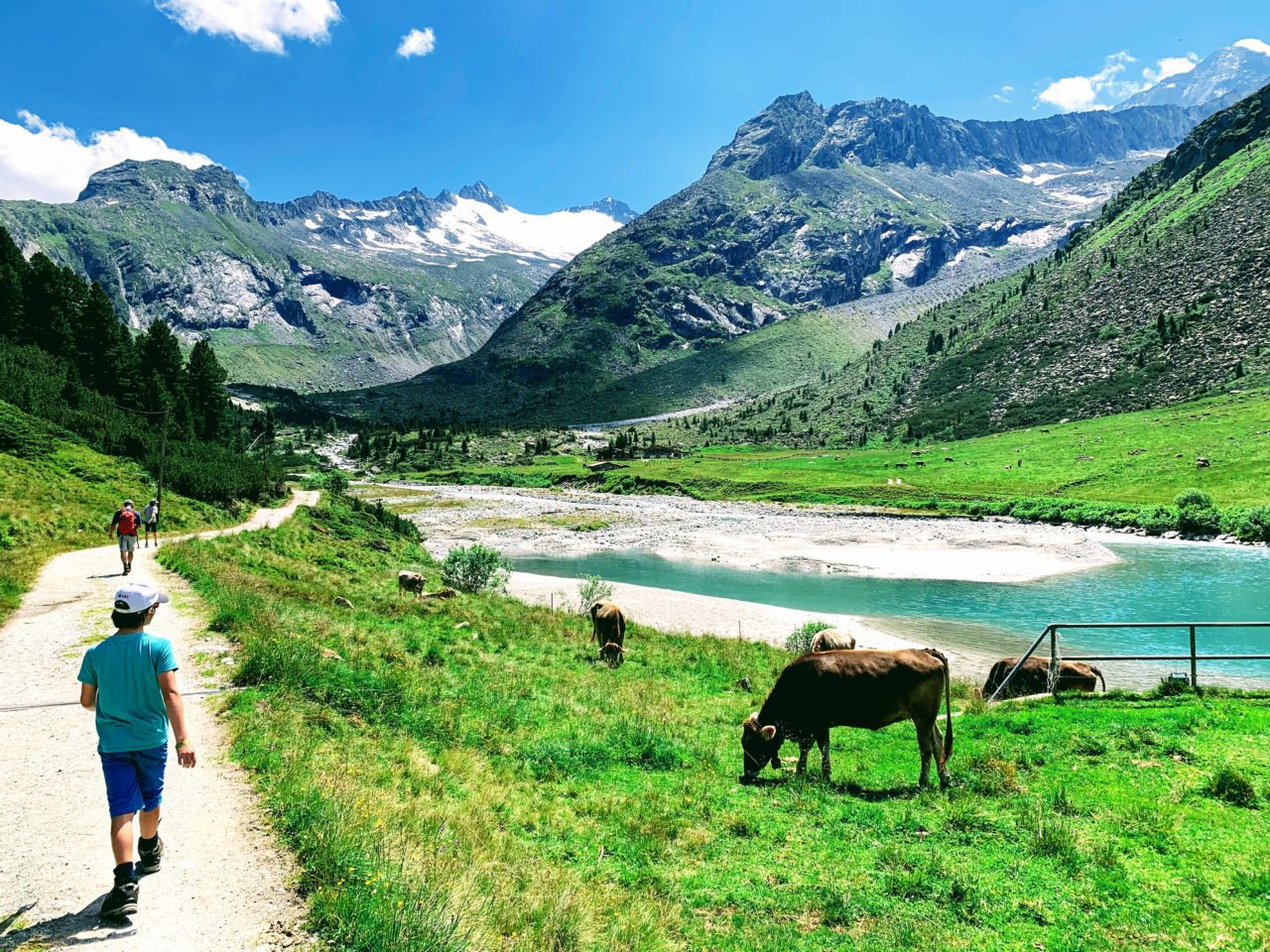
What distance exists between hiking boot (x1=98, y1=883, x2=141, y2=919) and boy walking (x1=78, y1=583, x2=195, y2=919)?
1.44 feet

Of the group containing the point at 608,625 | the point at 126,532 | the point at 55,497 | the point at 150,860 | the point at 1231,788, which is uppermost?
the point at 55,497

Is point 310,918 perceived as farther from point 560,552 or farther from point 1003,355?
point 1003,355

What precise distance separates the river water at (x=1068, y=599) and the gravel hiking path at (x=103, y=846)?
3150 cm

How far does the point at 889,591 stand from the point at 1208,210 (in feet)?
610

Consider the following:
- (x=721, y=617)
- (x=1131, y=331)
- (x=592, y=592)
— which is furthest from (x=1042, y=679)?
(x=1131, y=331)

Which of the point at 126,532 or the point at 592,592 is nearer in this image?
the point at 126,532

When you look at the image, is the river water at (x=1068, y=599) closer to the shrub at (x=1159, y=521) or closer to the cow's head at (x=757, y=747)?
the shrub at (x=1159, y=521)

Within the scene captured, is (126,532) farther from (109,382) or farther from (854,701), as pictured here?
(109,382)

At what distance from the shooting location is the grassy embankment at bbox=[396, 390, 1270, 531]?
76750 mm

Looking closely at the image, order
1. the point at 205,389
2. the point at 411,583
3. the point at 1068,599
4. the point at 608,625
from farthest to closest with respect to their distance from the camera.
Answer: the point at 205,389 < the point at 1068,599 < the point at 411,583 < the point at 608,625

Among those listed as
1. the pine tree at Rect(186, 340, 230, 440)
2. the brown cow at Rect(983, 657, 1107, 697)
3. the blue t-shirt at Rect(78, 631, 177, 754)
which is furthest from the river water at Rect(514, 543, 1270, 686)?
the pine tree at Rect(186, 340, 230, 440)

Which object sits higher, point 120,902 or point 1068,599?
point 120,902

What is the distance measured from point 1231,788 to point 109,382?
82387mm

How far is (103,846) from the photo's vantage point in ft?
23.9
